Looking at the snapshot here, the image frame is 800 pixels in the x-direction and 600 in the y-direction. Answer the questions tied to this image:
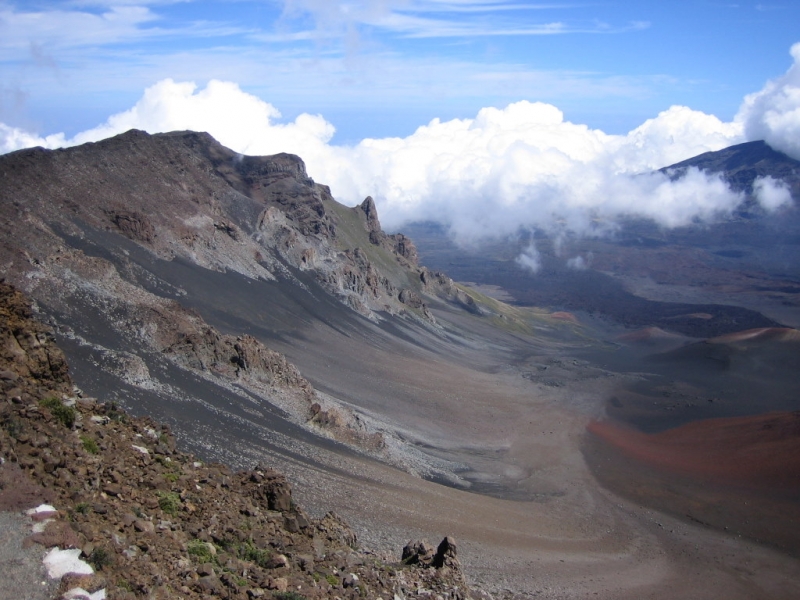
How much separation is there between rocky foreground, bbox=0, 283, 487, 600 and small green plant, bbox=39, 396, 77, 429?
0.02m

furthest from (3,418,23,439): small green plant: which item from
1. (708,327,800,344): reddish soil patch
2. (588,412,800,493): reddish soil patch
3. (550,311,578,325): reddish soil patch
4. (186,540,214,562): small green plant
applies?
(550,311,578,325): reddish soil patch

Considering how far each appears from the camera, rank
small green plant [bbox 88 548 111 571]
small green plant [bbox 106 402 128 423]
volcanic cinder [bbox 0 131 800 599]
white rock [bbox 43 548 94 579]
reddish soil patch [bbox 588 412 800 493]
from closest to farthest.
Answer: white rock [bbox 43 548 94 579] → small green plant [bbox 88 548 111 571] → small green plant [bbox 106 402 128 423] → volcanic cinder [bbox 0 131 800 599] → reddish soil patch [bbox 588 412 800 493]

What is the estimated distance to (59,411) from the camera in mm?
15336

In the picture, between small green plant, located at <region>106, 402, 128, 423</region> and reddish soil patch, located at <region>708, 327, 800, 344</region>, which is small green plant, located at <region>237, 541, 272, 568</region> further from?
reddish soil patch, located at <region>708, 327, 800, 344</region>

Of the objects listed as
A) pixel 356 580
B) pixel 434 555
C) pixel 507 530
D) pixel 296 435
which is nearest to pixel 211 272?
pixel 296 435

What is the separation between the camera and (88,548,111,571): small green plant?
10789 millimetres

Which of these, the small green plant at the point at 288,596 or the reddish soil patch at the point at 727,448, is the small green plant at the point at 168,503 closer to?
the small green plant at the point at 288,596

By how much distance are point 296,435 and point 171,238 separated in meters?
30.9

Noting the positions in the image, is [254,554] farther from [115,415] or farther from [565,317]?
[565,317]

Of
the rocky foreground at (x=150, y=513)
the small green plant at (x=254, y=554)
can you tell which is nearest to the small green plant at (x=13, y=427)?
the rocky foreground at (x=150, y=513)

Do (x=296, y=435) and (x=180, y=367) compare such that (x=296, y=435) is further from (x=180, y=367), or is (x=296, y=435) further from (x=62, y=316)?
(x=62, y=316)

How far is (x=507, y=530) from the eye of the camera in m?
34.3

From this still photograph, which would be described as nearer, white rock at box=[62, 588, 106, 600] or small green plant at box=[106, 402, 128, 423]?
white rock at box=[62, 588, 106, 600]

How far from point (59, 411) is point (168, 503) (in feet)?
11.4
